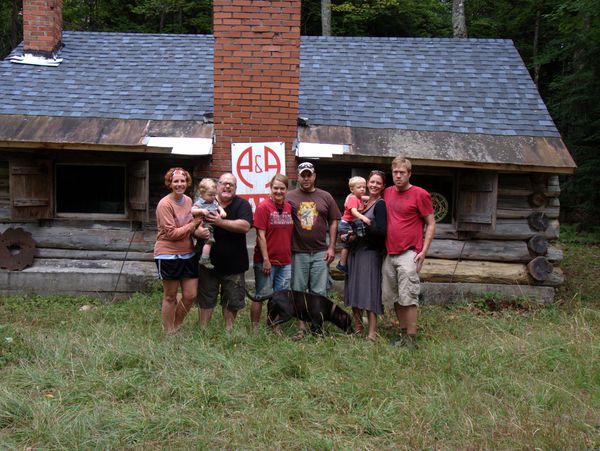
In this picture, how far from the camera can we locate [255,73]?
7.80 metres

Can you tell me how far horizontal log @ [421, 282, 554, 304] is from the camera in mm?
8203

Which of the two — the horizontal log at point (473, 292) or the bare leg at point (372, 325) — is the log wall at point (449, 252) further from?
the bare leg at point (372, 325)

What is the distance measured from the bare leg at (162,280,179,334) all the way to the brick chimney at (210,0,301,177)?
2797 mm

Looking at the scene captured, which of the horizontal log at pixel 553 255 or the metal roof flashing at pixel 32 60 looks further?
the metal roof flashing at pixel 32 60

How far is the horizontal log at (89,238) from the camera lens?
834 cm

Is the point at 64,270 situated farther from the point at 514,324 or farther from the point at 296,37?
the point at 514,324

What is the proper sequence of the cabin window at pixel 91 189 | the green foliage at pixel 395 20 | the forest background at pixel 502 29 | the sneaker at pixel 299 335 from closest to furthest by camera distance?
the sneaker at pixel 299 335 → the cabin window at pixel 91 189 → the forest background at pixel 502 29 → the green foliage at pixel 395 20

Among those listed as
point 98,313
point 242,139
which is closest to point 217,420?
point 98,313

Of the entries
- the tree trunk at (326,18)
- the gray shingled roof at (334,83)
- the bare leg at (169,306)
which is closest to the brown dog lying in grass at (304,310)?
the bare leg at (169,306)

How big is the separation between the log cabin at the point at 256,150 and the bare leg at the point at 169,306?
244cm

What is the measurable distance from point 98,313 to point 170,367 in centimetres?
284

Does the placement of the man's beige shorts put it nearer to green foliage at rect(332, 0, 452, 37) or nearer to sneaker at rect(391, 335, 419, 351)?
sneaker at rect(391, 335, 419, 351)

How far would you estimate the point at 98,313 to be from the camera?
693 centimetres

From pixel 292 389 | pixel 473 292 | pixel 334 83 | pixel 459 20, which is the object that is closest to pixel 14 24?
pixel 334 83
